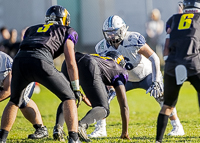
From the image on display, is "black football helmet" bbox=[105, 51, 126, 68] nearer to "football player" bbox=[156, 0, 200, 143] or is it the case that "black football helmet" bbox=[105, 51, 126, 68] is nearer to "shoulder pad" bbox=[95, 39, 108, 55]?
"shoulder pad" bbox=[95, 39, 108, 55]

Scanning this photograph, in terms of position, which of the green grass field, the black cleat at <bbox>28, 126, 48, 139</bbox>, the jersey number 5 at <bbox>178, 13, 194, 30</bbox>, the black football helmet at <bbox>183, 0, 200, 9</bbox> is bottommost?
the green grass field

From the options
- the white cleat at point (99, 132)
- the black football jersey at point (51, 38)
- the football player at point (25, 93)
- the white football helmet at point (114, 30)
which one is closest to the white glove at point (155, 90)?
the white football helmet at point (114, 30)

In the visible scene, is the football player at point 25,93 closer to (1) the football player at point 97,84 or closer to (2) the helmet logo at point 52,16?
(1) the football player at point 97,84

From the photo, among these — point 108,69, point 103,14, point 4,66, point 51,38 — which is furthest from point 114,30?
point 103,14

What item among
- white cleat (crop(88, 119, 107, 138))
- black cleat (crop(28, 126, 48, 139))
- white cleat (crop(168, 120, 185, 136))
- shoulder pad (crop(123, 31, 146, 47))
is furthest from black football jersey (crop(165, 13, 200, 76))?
black cleat (crop(28, 126, 48, 139))

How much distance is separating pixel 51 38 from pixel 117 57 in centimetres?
132

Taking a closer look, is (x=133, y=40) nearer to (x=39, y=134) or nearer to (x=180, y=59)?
(x=180, y=59)

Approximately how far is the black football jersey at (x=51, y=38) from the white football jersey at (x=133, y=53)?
1364 millimetres

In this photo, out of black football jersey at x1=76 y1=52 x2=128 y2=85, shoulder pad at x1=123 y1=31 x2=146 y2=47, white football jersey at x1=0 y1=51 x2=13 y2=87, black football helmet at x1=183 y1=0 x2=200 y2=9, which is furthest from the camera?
shoulder pad at x1=123 y1=31 x2=146 y2=47

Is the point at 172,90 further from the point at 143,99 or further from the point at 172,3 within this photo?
the point at 172,3

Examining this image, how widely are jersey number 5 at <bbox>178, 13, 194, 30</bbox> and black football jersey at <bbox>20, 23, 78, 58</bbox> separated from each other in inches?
47.4

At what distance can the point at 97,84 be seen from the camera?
5188mm

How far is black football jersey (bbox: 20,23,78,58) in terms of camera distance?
4684 mm

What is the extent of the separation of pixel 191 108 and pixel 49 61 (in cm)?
676
